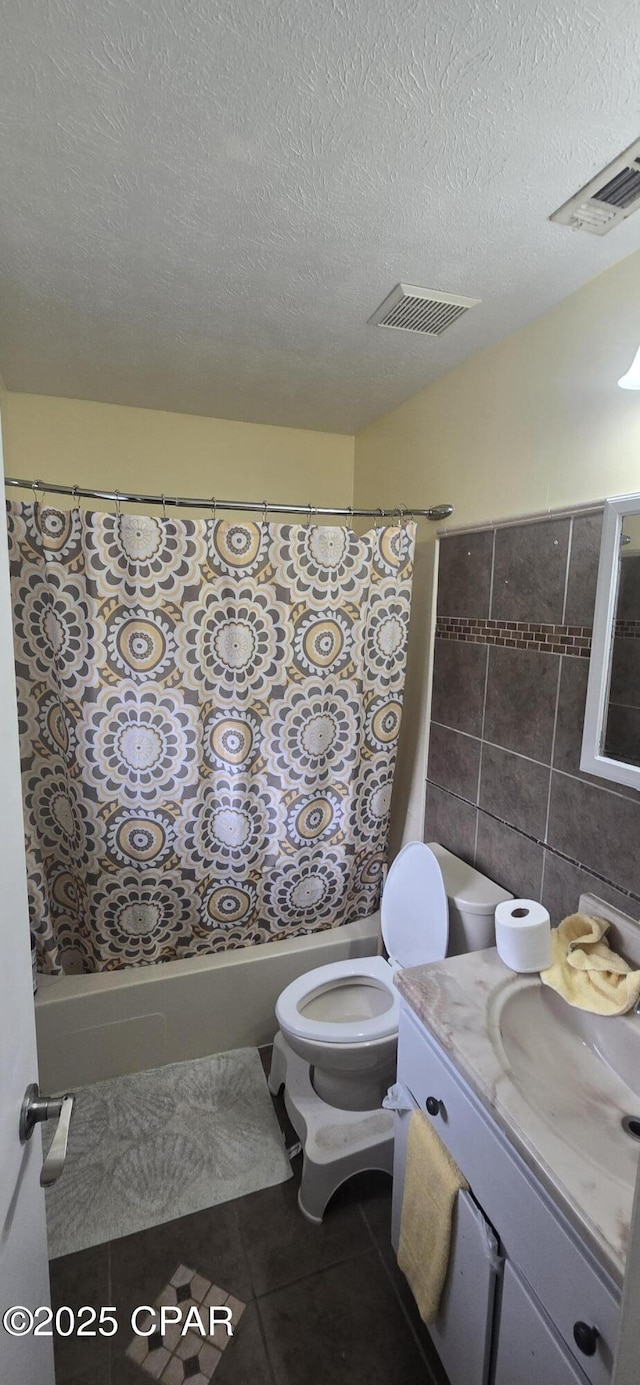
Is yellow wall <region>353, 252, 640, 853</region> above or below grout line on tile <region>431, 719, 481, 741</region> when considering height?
above

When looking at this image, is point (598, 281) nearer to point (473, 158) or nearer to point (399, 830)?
point (473, 158)

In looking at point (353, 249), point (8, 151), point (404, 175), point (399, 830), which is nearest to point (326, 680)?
point (399, 830)

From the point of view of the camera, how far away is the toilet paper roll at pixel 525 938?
1226 mm

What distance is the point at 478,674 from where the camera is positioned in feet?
5.74

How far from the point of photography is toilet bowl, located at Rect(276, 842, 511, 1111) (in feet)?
5.15

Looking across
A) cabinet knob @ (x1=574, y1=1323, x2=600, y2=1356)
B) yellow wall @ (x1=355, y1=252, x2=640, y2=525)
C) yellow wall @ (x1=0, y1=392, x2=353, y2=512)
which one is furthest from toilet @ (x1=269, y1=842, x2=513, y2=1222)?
yellow wall @ (x1=0, y1=392, x2=353, y2=512)

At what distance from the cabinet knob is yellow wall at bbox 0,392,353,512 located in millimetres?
2563

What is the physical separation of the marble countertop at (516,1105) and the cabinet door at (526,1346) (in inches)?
9.2

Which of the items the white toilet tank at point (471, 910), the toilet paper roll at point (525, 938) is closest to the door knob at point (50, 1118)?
the toilet paper roll at point (525, 938)

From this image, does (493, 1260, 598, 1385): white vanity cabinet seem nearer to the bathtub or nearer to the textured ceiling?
the bathtub

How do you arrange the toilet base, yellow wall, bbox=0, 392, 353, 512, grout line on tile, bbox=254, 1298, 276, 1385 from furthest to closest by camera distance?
yellow wall, bbox=0, 392, 353, 512
the toilet base
grout line on tile, bbox=254, 1298, 276, 1385

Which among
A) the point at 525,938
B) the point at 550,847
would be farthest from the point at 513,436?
the point at 525,938

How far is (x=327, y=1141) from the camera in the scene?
5.09 feet

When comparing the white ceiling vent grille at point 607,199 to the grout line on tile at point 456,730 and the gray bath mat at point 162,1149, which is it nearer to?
the grout line on tile at point 456,730
